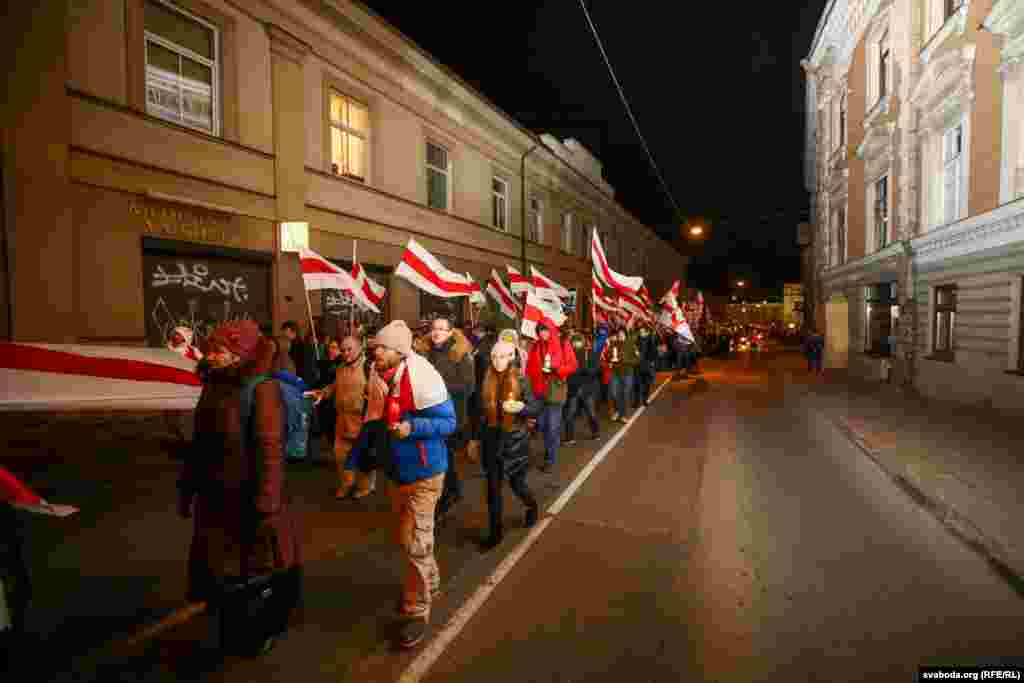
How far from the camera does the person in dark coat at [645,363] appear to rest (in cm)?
1378

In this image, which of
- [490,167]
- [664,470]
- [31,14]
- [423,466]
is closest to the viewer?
[423,466]

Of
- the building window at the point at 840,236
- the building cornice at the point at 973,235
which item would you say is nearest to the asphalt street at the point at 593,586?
the building cornice at the point at 973,235

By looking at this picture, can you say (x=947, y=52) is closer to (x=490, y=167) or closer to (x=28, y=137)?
(x=490, y=167)

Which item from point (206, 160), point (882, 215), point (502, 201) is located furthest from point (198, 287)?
point (882, 215)

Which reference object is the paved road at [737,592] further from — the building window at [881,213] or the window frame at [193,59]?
the building window at [881,213]

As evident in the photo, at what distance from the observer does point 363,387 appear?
6496 millimetres

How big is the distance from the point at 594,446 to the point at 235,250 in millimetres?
6749

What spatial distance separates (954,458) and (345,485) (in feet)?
A: 27.3

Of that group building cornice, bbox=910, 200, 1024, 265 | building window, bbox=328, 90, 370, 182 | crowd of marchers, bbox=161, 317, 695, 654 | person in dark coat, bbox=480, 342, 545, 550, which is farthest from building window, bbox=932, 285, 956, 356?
building window, bbox=328, 90, 370, 182

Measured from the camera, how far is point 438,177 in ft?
54.1

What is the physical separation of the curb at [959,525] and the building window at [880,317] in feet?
42.4

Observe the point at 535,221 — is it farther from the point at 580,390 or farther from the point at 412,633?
the point at 412,633

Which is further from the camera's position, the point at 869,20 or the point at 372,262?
the point at 869,20

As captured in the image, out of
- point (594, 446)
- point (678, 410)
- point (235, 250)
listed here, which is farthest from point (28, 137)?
point (678, 410)
